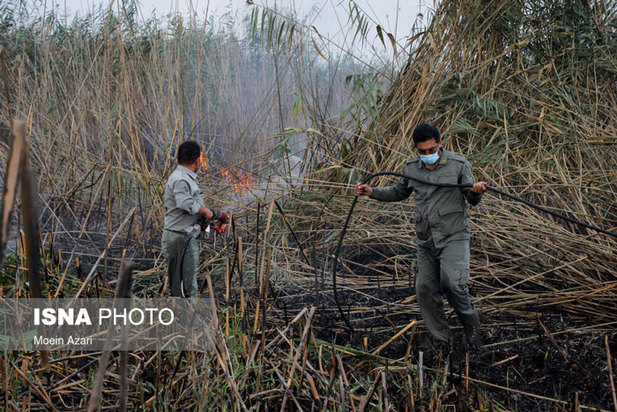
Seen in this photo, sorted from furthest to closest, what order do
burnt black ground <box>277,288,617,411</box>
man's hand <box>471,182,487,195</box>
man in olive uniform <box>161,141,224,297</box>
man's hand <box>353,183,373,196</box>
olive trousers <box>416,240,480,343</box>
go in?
man in olive uniform <box>161,141,224,297</box>
man's hand <box>353,183,373,196</box>
olive trousers <box>416,240,480,343</box>
man's hand <box>471,182,487,195</box>
burnt black ground <box>277,288,617,411</box>

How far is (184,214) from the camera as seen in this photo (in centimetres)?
362

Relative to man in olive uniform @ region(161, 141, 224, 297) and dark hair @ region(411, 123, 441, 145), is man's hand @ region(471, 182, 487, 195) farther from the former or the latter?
man in olive uniform @ region(161, 141, 224, 297)

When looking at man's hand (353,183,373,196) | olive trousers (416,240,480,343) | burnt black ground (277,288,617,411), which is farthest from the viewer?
man's hand (353,183,373,196)

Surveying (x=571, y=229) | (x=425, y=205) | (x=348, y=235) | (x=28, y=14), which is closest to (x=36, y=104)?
(x=28, y=14)

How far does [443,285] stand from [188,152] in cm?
185

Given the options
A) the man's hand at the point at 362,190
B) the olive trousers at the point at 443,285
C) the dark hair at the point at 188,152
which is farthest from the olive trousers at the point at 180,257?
the olive trousers at the point at 443,285

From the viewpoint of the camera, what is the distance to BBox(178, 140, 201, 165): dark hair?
3.55 m

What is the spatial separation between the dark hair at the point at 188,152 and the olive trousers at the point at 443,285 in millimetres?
1615

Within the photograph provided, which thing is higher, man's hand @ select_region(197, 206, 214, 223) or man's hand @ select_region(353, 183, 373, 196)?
man's hand @ select_region(353, 183, 373, 196)

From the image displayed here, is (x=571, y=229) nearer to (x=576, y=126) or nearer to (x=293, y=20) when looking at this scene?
(x=576, y=126)

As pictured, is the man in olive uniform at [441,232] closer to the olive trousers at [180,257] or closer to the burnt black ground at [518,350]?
the burnt black ground at [518,350]

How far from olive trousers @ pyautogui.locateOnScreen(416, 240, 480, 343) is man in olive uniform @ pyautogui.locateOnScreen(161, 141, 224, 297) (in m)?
1.45

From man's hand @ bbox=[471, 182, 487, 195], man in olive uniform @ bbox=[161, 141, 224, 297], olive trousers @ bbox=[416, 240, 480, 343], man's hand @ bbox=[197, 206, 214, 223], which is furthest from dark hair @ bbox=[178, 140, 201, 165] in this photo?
man's hand @ bbox=[471, 182, 487, 195]

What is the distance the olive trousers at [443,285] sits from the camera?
3.06 metres
